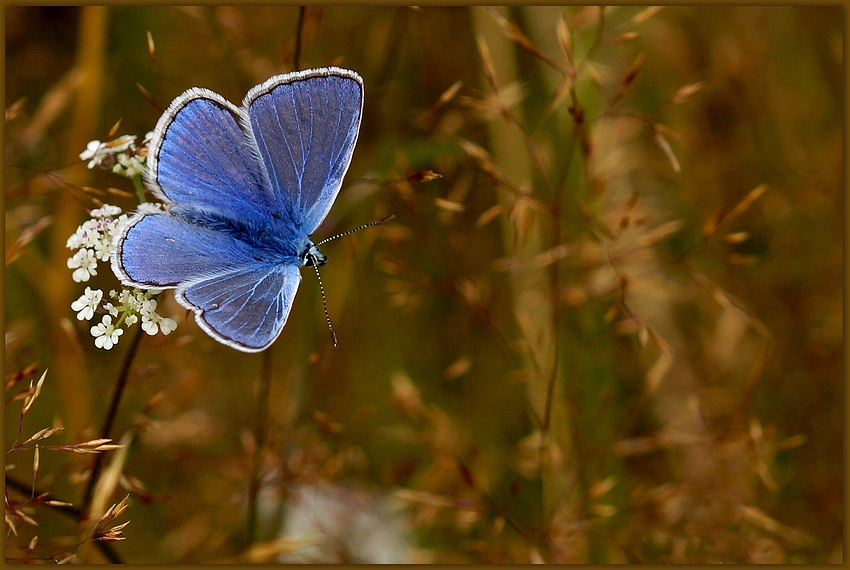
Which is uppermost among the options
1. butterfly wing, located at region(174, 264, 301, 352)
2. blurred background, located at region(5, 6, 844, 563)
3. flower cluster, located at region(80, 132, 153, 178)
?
flower cluster, located at region(80, 132, 153, 178)

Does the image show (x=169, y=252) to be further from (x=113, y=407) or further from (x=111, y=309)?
(x=113, y=407)

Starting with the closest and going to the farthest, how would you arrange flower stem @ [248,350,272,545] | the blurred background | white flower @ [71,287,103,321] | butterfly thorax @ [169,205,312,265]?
white flower @ [71,287,103,321] → butterfly thorax @ [169,205,312,265] → flower stem @ [248,350,272,545] → the blurred background

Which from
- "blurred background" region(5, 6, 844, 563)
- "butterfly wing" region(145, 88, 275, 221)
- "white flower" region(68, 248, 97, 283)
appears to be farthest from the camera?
"blurred background" region(5, 6, 844, 563)

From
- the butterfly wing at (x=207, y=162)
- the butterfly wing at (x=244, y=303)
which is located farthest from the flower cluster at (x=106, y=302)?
the butterfly wing at (x=207, y=162)

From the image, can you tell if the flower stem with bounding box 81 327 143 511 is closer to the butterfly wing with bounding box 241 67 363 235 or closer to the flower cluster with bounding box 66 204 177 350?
the flower cluster with bounding box 66 204 177 350

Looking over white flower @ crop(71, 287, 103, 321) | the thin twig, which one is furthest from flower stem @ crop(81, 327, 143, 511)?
white flower @ crop(71, 287, 103, 321)
